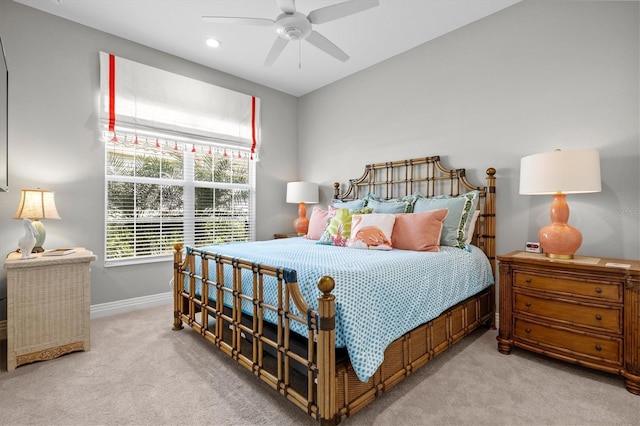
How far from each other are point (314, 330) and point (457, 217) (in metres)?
1.86

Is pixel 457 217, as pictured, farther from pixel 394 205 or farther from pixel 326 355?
pixel 326 355

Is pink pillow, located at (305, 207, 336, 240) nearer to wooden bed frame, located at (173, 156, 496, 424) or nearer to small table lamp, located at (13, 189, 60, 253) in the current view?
wooden bed frame, located at (173, 156, 496, 424)

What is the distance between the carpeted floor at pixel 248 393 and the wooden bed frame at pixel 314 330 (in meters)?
0.12

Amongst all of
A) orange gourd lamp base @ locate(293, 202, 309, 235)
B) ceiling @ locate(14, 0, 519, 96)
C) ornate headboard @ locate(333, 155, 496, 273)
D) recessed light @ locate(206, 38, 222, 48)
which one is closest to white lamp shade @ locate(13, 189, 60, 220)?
ceiling @ locate(14, 0, 519, 96)

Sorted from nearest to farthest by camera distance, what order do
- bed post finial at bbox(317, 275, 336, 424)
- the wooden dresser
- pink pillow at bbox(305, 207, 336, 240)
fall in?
1. bed post finial at bbox(317, 275, 336, 424)
2. the wooden dresser
3. pink pillow at bbox(305, 207, 336, 240)

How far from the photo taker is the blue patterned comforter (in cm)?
147

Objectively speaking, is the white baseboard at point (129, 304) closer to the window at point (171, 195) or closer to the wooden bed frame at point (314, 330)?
the window at point (171, 195)

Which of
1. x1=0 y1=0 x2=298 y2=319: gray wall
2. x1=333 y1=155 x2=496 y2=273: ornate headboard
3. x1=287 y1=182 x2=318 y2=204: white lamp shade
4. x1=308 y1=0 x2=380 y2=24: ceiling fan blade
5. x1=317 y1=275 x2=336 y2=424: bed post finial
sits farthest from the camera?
x1=287 y1=182 x2=318 y2=204: white lamp shade

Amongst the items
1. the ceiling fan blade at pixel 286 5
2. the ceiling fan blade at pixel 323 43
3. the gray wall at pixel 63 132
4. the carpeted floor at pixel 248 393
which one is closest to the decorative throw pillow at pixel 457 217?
the carpeted floor at pixel 248 393

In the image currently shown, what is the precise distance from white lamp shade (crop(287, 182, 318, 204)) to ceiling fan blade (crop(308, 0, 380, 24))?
7.65 feet

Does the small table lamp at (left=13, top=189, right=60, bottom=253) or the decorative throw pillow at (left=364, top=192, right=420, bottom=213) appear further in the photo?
the decorative throw pillow at (left=364, top=192, right=420, bottom=213)

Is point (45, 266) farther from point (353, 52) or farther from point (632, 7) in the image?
point (632, 7)

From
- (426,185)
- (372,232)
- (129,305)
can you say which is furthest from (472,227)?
(129,305)

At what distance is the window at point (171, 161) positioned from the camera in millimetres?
3248
